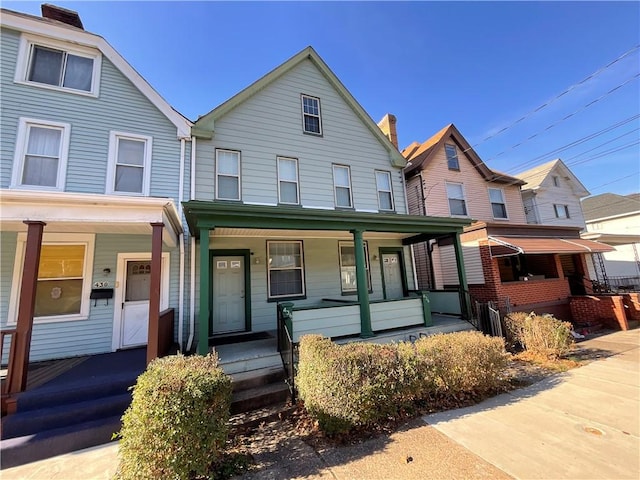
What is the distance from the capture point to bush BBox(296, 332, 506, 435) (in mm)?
3702

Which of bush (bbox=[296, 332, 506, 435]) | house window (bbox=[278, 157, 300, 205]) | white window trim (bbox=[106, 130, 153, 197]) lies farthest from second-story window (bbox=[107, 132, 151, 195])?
bush (bbox=[296, 332, 506, 435])

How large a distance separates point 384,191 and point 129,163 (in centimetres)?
809

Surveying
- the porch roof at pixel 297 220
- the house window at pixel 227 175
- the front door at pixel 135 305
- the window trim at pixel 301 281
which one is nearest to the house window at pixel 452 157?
the porch roof at pixel 297 220

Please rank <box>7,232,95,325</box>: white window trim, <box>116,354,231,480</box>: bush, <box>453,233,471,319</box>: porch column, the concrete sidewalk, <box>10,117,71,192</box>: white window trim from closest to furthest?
1. <box>116,354,231,480</box>: bush
2. the concrete sidewalk
3. <box>7,232,95,325</box>: white window trim
4. <box>10,117,71,192</box>: white window trim
5. <box>453,233,471,319</box>: porch column

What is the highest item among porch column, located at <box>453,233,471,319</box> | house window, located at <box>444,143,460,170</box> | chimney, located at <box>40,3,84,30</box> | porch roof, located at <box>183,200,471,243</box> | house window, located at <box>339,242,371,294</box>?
chimney, located at <box>40,3,84,30</box>

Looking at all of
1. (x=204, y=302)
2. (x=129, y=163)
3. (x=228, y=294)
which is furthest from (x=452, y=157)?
(x=129, y=163)

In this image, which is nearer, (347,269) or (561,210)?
(347,269)

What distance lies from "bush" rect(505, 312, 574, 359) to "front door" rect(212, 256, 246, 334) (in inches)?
295

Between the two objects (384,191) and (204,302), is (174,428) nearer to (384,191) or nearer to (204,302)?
(204,302)

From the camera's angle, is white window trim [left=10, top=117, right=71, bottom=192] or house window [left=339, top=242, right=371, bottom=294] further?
house window [left=339, top=242, right=371, bottom=294]

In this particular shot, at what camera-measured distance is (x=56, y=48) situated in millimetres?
6930

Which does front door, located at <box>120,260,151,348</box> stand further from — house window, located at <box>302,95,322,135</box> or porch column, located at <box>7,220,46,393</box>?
house window, located at <box>302,95,322,135</box>

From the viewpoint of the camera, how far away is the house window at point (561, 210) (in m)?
16.3

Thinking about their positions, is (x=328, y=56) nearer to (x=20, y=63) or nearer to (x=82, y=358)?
(x=20, y=63)
